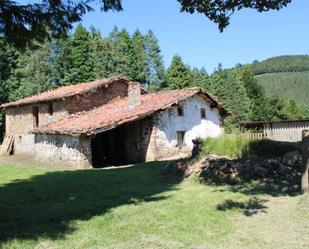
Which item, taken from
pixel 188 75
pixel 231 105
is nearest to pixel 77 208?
pixel 188 75

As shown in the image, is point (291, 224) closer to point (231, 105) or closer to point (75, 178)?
point (75, 178)

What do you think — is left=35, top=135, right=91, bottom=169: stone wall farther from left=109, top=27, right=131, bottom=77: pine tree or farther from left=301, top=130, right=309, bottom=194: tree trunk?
left=109, top=27, right=131, bottom=77: pine tree

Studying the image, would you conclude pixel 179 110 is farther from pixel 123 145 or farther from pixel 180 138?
pixel 123 145

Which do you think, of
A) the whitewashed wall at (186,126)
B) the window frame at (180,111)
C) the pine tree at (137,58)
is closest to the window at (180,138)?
the whitewashed wall at (186,126)

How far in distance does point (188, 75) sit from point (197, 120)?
24404 millimetres

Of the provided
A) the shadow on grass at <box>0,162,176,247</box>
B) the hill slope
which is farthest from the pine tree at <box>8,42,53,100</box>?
the hill slope

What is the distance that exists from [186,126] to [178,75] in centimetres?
2554

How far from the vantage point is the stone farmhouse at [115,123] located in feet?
79.6

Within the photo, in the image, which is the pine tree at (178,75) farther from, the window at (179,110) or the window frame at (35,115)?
the window at (179,110)

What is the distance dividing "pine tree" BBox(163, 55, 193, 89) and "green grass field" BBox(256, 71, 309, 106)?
35347 mm

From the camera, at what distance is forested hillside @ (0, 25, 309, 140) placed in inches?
1797

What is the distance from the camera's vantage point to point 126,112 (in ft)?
85.0

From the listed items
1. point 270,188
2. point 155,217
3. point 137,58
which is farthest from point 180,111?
point 137,58

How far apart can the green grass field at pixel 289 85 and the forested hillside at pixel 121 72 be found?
18.4 metres
